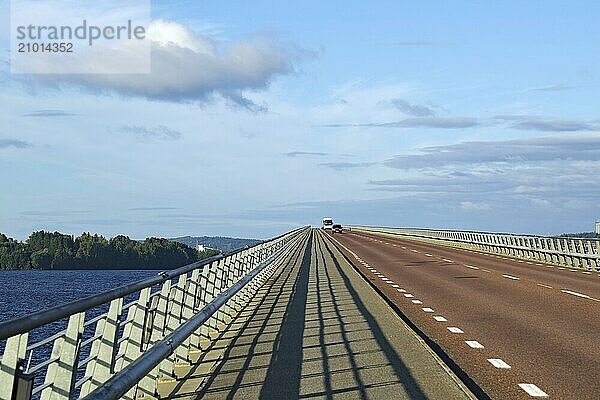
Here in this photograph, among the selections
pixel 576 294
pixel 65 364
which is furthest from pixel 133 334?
pixel 576 294

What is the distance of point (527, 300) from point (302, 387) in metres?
13.7

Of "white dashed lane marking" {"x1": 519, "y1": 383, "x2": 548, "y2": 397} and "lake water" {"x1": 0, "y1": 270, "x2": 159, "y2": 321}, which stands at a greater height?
"white dashed lane marking" {"x1": 519, "y1": 383, "x2": 548, "y2": 397}

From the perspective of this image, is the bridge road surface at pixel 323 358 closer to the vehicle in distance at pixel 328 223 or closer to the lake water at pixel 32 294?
the lake water at pixel 32 294

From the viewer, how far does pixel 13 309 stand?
39719 mm

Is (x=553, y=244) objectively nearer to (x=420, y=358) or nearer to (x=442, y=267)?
(x=442, y=267)

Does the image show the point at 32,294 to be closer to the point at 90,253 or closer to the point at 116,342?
the point at 90,253

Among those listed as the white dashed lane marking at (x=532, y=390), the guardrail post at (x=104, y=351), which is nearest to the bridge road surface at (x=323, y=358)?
the white dashed lane marking at (x=532, y=390)

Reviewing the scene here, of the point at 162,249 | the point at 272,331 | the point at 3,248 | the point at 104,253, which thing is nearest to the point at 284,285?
the point at 272,331

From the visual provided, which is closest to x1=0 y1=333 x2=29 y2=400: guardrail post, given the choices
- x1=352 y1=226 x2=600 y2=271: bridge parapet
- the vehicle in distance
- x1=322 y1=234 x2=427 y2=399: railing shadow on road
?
x1=322 y1=234 x2=427 y2=399: railing shadow on road

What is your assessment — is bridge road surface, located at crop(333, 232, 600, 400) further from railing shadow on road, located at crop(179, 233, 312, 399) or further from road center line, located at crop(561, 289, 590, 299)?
railing shadow on road, located at crop(179, 233, 312, 399)

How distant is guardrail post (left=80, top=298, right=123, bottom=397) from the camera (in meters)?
7.54

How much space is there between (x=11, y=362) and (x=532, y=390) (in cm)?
674

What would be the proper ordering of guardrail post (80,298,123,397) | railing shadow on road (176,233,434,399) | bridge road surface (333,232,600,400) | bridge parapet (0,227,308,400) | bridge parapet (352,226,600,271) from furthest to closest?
bridge parapet (352,226,600,271)
bridge road surface (333,232,600,400)
railing shadow on road (176,233,434,399)
guardrail post (80,298,123,397)
bridge parapet (0,227,308,400)

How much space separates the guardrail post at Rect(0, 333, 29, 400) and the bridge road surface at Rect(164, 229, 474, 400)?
4983 millimetres
